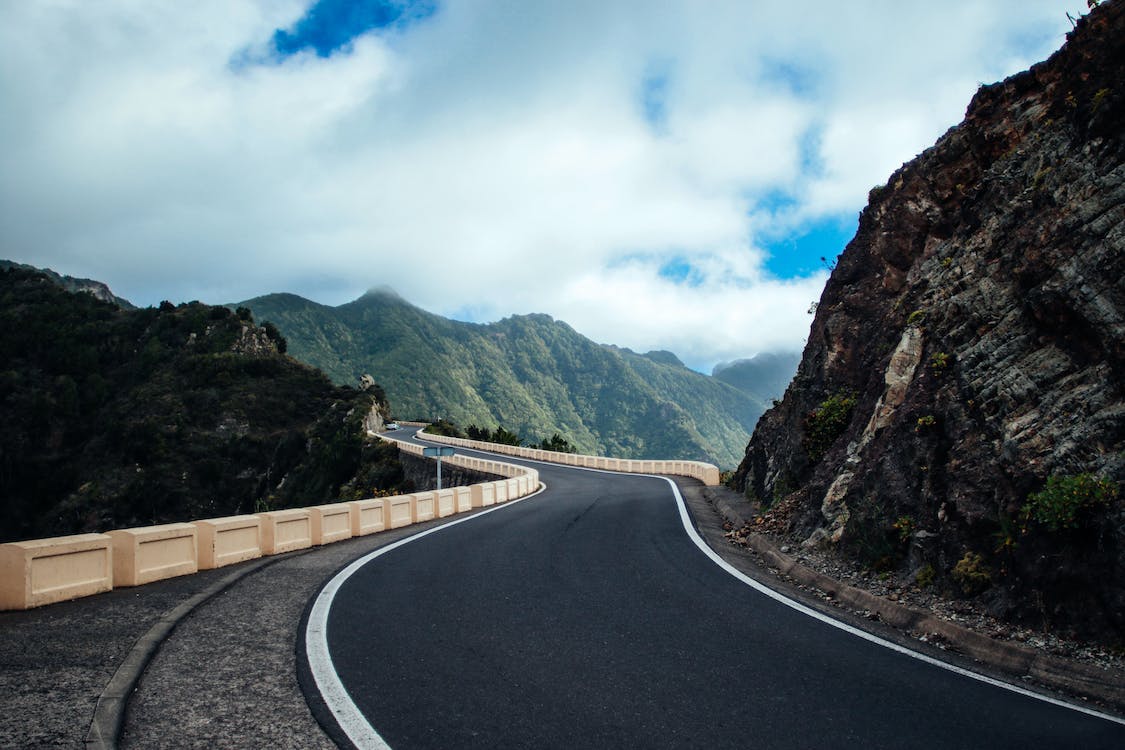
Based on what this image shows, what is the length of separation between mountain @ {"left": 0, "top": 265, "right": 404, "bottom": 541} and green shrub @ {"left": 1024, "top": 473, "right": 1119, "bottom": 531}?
155 feet

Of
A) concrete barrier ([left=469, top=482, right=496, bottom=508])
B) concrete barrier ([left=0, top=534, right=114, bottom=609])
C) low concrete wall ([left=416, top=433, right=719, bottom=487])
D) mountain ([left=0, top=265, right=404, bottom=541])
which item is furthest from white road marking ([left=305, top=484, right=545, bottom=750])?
mountain ([left=0, top=265, right=404, bottom=541])

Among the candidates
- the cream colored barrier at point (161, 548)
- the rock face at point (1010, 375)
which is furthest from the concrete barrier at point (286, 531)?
the rock face at point (1010, 375)

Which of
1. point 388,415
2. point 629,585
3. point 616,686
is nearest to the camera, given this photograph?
point 616,686

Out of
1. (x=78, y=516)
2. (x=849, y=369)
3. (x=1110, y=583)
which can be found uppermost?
(x=849, y=369)

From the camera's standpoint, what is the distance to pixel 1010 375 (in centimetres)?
753

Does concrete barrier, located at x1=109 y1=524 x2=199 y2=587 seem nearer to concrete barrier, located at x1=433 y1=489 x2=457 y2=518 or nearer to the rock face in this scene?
concrete barrier, located at x1=433 y1=489 x2=457 y2=518

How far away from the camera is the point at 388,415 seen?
104m

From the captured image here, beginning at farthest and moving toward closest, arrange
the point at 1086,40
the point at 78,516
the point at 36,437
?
the point at 36,437, the point at 78,516, the point at 1086,40

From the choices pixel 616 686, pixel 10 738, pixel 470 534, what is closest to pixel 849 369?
pixel 470 534

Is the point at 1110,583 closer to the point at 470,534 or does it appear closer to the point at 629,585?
the point at 629,585

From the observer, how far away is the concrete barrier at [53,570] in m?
6.49

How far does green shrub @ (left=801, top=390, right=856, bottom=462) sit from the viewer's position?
1323cm

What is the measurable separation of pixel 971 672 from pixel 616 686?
8.84ft

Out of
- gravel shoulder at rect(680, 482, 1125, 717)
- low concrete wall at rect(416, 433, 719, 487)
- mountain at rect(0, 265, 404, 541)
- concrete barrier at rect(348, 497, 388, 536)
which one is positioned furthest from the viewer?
mountain at rect(0, 265, 404, 541)
